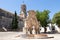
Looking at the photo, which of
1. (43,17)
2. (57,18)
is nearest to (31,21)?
(43,17)

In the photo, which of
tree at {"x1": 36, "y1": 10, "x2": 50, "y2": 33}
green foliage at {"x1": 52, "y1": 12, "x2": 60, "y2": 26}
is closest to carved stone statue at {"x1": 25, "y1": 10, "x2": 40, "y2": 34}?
tree at {"x1": 36, "y1": 10, "x2": 50, "y2": 33}

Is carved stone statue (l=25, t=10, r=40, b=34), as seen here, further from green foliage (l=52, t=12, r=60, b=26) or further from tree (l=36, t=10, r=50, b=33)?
green foliage (l=52, t=12, r=60, b=26)

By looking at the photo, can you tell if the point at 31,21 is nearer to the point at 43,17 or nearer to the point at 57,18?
the point at 43,17

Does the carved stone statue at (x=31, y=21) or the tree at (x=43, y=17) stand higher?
the tree at (x=43, y=17)

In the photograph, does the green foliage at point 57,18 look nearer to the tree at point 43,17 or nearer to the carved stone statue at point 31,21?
the tree at point 43,17

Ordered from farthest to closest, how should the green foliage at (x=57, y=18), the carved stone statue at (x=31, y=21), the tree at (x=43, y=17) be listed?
1. the green foliage at (x=57, y=18)
2. the tree at (x=43, y=17)
3. the carved stone statue at (x=31, y=21)

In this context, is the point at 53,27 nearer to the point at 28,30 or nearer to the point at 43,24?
the point at 43,24

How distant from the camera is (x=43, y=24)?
3966 cm

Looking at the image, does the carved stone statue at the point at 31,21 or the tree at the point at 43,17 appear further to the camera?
the tree at the point at 43,17

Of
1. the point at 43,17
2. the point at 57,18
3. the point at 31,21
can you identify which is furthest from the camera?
the point at 57,18

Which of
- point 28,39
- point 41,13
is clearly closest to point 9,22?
point 41,13

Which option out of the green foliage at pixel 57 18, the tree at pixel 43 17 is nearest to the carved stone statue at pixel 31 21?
the tree at pixel 43 17

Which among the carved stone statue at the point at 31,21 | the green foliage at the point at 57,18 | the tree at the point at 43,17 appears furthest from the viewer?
the green foliage at the point at 57,18

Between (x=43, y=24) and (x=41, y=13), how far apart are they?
3.10 m
